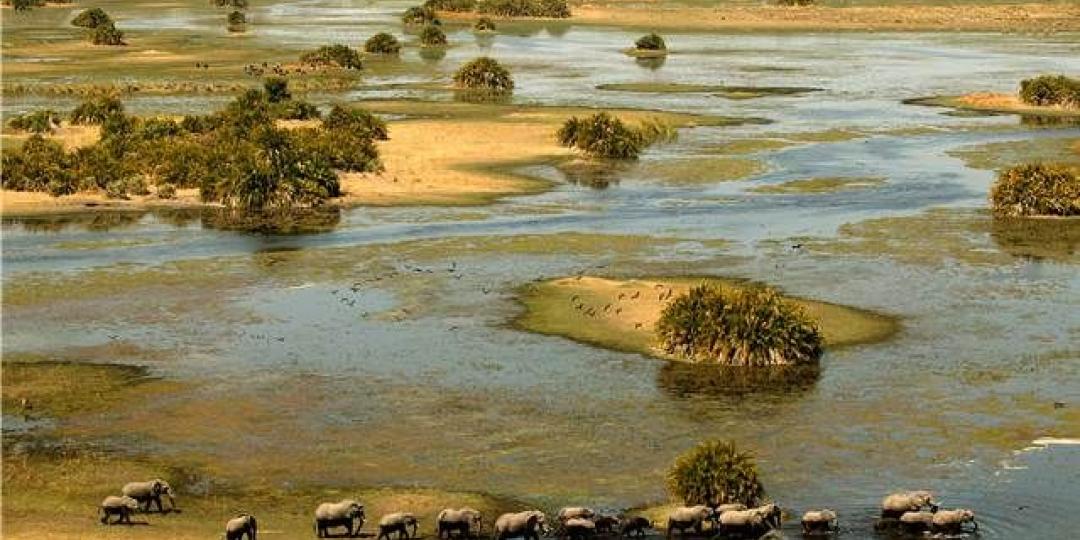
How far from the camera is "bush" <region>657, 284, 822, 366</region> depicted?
129 feet

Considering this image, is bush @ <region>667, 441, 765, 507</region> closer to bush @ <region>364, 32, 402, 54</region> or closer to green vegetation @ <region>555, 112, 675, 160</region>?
green vegetation @ <region>555, 112, 675, 160</region>

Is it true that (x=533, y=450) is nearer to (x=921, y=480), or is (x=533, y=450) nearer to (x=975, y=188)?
(x=921, y=480)

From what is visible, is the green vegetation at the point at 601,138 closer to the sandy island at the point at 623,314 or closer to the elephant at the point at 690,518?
the sandy island at the point at 623,314

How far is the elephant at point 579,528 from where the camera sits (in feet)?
88.2

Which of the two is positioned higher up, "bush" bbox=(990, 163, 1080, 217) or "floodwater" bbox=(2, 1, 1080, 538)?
"bush" bbox=(990, 163, 1080, 217)

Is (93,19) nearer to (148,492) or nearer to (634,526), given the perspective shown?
(148,492)

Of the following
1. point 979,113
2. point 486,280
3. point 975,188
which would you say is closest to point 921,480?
point 486,280

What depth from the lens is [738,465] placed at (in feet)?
95.2

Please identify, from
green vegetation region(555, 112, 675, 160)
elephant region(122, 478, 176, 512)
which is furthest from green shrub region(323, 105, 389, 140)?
elephant region(122, 478, 176, 512)

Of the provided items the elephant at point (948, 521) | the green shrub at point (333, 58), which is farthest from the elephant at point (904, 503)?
the green shrub at point (333, 58)

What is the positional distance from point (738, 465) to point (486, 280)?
68.6 ft

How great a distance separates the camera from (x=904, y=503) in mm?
27609

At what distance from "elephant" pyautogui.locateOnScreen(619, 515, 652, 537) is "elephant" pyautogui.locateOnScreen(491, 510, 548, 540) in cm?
128

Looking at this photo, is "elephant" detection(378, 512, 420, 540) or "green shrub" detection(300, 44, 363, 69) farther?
"green shrub" detection(300, 44, 363, 69)
